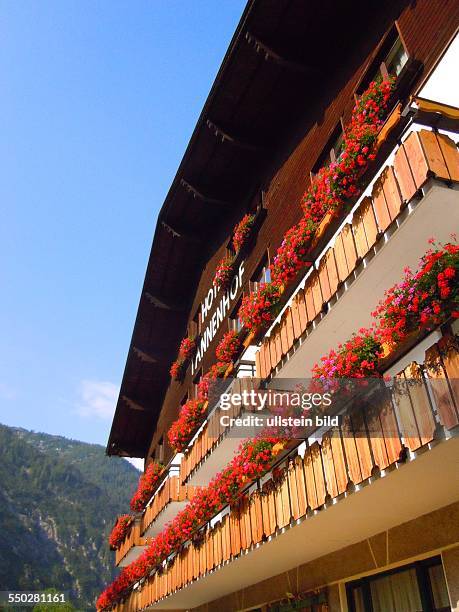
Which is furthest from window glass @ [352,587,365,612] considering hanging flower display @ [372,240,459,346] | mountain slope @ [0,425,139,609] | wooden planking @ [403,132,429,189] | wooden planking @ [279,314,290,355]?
mountain slope @ [0,425,139,609]

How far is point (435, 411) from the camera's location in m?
5.36

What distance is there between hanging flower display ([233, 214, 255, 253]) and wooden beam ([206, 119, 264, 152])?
68.9 inches

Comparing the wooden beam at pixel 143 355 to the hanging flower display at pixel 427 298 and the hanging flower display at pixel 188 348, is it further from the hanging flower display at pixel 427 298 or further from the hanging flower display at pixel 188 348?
the hanging flower display at pixel 427 298

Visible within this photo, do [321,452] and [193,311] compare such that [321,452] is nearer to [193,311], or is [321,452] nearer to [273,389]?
[273,389]

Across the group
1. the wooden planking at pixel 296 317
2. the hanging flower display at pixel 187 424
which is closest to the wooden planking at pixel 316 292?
the wooden planking at pixel 296 317

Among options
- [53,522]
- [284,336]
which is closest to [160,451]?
[284,336]

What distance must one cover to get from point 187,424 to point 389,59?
10322 mm

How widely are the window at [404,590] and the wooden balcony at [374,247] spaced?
3492mm

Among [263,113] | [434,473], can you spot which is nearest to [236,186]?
[263,113]

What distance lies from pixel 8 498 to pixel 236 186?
125560mm

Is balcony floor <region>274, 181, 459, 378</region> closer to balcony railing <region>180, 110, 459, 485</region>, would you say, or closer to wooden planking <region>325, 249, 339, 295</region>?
balcony railing <region>180, 110, 459, 485</region>

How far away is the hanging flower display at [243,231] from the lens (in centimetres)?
1521

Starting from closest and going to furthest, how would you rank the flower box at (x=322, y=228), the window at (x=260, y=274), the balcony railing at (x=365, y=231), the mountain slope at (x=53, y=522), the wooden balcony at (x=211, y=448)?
the balcony railing at (x=365, y=231) → the flower box at (x=322, y=228) → the wooden balcony at (x=211, y=448) → the window at (x=260, y=274) → the mountain slope at (x=53, y=522)

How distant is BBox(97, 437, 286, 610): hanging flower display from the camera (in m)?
9.26
